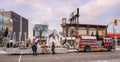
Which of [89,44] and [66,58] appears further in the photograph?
[89,44]

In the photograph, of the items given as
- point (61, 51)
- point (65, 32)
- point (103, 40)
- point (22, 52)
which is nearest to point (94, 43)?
point (103, 40)

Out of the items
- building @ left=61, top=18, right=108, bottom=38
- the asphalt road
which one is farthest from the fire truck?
building @ left=61, top=18, right=108, bottom=38

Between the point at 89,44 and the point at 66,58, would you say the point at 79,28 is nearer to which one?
the point at 89,44

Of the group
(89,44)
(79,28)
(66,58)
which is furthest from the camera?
(79,28)

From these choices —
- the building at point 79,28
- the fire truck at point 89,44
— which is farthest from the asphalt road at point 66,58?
the building at point 79,28

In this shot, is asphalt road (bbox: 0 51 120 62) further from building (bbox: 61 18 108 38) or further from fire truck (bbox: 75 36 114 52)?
building (bbox: 61 18 108 38)

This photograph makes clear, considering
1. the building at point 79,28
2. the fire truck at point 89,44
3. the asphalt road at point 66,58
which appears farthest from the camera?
the building at point 79,28

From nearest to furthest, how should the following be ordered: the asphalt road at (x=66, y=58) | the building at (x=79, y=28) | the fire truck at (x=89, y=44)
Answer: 1. the asphalt road at (x=66, y=58)
2. the fire truck at (x=89, y=44)
3. the building at (x=79, y=28)

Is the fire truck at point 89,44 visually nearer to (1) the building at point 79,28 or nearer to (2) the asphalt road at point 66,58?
(2) the asphalt road at point 66,58

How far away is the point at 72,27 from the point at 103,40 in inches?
1623

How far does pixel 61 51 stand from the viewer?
43438 millimetres

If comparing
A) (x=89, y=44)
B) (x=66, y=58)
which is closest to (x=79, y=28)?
(x=89, y=44)

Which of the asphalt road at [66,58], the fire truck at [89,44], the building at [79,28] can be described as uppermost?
the building at [79,28]

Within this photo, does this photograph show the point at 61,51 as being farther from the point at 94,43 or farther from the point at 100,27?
the point at 100,27
